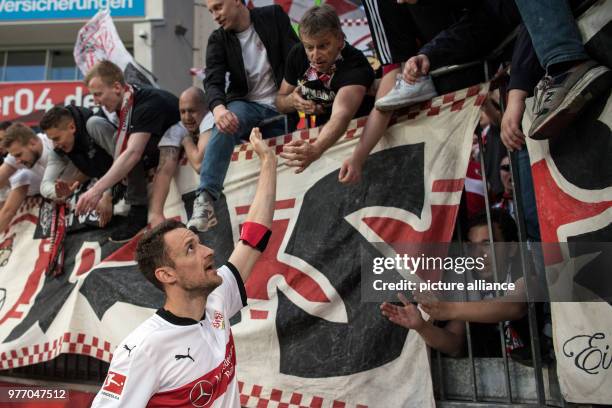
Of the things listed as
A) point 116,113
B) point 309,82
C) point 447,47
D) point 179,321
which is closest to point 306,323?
point 179,321

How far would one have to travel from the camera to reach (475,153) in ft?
18.4

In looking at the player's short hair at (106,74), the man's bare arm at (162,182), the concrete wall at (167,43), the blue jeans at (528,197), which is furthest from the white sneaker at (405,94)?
the concrete wall at (167,43)

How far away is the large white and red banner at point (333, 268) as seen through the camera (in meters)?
3.98

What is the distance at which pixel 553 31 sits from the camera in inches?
124

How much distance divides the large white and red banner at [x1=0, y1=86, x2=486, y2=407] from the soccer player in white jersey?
0.69m

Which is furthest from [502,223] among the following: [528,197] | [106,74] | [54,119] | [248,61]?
[54,119]

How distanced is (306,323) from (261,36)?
2.17 metres

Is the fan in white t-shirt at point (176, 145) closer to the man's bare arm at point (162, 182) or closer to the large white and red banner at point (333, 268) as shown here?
the man's bare arm at point (162, 182)

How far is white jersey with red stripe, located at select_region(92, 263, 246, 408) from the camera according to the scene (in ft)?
9.70

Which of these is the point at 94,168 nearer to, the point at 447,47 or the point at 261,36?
the point at 261,36

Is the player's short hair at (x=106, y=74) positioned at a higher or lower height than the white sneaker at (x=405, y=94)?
higher

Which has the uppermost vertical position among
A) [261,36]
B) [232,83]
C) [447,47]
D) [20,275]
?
[261,36]

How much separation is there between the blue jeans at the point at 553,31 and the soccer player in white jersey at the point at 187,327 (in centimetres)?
153

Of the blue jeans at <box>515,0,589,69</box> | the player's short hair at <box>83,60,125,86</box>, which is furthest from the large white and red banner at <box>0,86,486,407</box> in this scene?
the player's short hair at <box>83,60,125,86</box>
